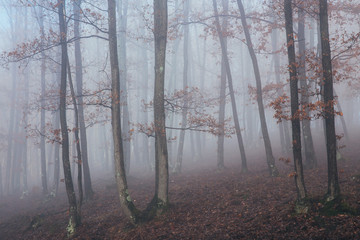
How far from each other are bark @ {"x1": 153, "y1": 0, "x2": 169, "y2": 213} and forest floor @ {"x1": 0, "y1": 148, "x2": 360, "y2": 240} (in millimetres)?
695

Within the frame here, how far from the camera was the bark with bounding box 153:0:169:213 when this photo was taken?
9.05 m

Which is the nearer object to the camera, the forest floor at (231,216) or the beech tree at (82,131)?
the forest floor at (231,216)

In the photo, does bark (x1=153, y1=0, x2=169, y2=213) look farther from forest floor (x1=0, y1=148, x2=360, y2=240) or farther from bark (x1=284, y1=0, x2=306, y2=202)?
bark (x1=284, y1=0, x2=306, y2=202)

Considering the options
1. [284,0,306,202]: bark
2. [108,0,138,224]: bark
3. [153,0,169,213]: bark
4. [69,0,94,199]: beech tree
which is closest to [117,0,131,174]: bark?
[69,0,94,199]: beech tree

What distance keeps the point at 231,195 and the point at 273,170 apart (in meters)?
3.45

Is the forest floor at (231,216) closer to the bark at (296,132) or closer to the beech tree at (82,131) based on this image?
the bark at (296,132)

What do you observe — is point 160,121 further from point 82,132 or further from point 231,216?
point 82,132

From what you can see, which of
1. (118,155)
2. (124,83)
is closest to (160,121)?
(118,155)

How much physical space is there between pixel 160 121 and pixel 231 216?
3826 mm

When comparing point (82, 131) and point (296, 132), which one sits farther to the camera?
point (82, 131)

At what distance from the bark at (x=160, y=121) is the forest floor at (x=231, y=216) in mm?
695

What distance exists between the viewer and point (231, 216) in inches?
310

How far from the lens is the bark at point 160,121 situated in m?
9.05

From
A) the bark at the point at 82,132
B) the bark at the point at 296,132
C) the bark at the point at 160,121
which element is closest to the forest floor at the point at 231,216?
the bark at the point at 296,132
